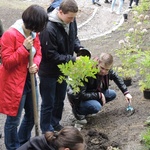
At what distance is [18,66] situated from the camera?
3.76 meters

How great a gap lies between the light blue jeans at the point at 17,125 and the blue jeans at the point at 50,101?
0.38 metres

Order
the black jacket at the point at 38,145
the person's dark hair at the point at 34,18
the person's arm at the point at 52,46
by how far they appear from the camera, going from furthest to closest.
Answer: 1. the person's arm at the point at 52,46
2. the person's dark hair at the point at 34,18
3. the black jacket at the point at 38,145

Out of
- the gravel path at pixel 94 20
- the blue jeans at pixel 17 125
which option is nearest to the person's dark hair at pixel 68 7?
the blue jeans at pixel 17 125

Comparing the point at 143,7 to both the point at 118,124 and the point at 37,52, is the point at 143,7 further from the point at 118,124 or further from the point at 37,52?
the point at 37,52

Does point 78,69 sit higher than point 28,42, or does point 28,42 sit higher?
point 28,42

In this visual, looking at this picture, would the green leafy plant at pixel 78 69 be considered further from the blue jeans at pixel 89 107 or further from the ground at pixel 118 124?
the ground at pixel 118 124

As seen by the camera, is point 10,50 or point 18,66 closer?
point 10,50

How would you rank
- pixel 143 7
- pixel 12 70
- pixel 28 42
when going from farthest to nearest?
1. pixel 143 7
2. pixel 12 70
3. pixel 28 42

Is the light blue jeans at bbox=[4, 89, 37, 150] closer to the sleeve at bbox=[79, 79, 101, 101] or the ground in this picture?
the ground

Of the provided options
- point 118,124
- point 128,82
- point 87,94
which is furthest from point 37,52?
point 128,82

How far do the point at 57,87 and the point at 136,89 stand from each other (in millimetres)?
2029

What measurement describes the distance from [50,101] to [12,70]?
0.95 meters

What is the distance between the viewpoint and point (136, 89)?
246 inches

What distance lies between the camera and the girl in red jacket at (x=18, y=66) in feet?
11.5
